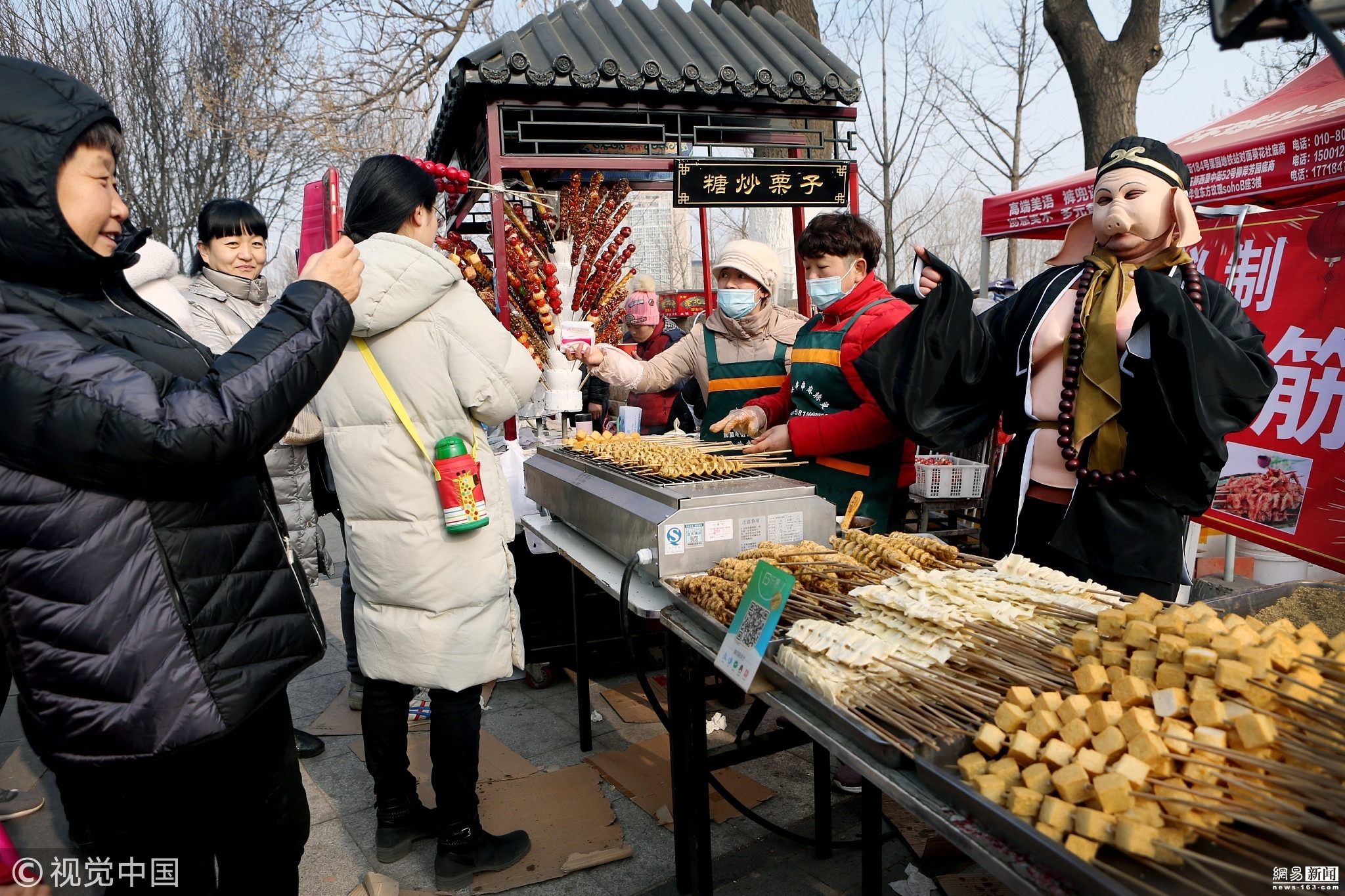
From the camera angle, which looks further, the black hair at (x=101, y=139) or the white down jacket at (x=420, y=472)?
the white down jacket at (x=420, y=472)

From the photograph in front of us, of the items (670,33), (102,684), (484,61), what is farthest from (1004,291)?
(102,684)

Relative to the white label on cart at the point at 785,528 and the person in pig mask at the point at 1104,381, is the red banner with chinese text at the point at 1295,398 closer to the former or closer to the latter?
the person in pig mask at the point at 1104,381

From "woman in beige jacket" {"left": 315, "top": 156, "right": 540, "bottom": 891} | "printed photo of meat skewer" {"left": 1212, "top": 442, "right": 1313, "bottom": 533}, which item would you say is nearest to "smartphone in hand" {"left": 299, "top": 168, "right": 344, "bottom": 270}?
"woman in beige jacket" {"left": 315, "top": 156, "right": 540, "bottom": 891}

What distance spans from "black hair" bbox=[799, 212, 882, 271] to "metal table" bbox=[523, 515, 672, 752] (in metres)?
1.59

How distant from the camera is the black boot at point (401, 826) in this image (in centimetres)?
302

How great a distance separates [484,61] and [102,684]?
4.85 m

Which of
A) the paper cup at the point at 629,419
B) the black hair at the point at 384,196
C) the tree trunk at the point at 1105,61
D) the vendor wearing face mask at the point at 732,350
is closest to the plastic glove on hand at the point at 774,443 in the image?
the vendor wearing face mask at the point at 732,350

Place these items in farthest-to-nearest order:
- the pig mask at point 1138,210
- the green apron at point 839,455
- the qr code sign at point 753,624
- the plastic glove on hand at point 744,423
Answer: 1. the plastic glove on hand at point 744,423
2. the green apron at point 839,455
3. the pig mask at point 1138,210
4. the qr code sign at point 753,624

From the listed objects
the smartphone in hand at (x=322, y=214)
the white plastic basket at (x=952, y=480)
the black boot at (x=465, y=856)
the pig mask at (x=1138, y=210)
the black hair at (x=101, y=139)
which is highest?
the smartphone in hand at (x=322, y=214)

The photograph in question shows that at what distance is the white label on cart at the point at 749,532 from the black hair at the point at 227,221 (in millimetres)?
2810

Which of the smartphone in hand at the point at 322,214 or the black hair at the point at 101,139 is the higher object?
the smartphone in hand at the point at 322,214

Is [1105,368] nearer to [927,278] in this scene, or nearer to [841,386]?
[927,278]

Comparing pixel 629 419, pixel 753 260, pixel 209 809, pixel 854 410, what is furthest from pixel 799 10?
pixel 209 809
